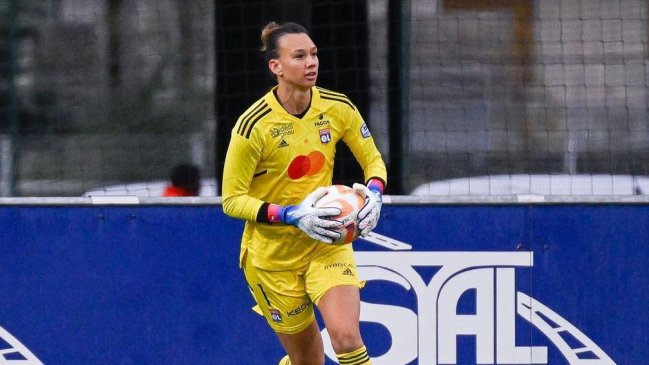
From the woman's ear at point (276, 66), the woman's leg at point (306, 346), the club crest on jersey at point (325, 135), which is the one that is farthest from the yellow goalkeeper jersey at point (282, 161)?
the woman's leg at point (306, 346)

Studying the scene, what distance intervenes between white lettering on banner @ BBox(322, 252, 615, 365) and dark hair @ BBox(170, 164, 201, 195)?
1.09 m

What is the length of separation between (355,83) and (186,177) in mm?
1160

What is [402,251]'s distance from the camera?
7.98m

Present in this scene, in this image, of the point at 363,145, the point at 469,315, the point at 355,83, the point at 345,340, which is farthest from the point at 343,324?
the point at 355,83

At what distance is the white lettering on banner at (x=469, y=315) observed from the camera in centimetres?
797

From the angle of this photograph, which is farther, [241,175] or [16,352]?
[16,352]

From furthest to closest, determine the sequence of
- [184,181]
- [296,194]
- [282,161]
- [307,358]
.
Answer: [184,181] < [307,358] < [296,194] < [282,161]

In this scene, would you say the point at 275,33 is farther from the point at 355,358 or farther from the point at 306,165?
the point at 355,358

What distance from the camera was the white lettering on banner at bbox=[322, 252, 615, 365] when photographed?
7.97 metres

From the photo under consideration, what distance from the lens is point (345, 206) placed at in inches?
251

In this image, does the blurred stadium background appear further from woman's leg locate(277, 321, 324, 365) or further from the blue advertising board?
woman's leg locate(277, 321, 324, 365)

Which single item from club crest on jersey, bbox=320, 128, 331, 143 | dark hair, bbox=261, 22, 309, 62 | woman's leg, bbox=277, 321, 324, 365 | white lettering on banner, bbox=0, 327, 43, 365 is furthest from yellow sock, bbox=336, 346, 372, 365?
white lettering on banner, bbox=0, 327, 43, 365

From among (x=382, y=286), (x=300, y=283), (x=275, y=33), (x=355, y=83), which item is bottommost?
(x=382, y=286)

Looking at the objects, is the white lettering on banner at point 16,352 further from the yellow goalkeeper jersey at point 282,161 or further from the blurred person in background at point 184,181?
the yellow goalkeeper jersey at point 282,161
